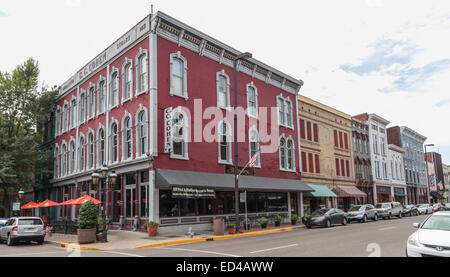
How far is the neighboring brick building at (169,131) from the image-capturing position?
22.0 m

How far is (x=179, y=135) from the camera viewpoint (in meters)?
23.3

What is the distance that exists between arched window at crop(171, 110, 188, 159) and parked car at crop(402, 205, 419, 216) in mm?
28248

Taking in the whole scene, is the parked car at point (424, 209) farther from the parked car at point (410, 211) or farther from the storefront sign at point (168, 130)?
the storefront sign at point (168, 130)

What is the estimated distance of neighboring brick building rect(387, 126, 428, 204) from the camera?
5753cm

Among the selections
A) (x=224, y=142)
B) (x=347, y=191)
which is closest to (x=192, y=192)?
(x=224, y=142)

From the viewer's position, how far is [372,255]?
420 inches

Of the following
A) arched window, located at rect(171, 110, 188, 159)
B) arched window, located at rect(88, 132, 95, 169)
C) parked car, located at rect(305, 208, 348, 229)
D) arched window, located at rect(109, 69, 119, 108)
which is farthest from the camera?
arched window, located at rect(88, 132, 95, 169)

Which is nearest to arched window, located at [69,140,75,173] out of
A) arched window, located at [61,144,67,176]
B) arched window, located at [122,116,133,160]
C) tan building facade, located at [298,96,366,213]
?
arched window, located at [61,144,67,176]

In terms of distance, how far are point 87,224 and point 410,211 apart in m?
36.9

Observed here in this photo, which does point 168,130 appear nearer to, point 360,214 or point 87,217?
point 87,217

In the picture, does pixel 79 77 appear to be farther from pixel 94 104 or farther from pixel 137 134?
pixel 137 134

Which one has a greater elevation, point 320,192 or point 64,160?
point 64,160

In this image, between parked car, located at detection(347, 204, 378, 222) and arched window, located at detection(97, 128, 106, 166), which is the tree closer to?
arched window, located at detection(97, 128, 106, 166)
